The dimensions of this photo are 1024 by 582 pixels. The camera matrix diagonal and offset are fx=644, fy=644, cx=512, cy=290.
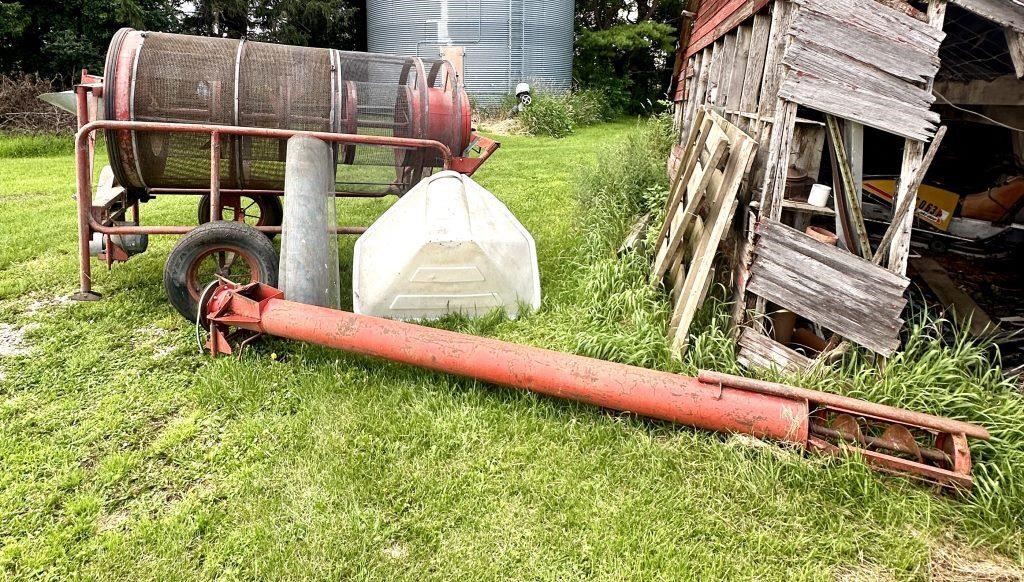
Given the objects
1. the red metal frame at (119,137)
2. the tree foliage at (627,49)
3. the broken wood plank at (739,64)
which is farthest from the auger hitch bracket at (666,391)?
the tree foliage at (627,49)

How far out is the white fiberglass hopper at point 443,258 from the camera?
14.5ft

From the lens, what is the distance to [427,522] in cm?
285

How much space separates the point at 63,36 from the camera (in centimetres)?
1622

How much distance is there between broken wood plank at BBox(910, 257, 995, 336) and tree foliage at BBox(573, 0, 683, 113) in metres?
19.5

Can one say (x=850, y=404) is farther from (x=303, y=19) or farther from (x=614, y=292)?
(x=303, y=19)

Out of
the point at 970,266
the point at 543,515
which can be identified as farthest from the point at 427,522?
the point at 970,266

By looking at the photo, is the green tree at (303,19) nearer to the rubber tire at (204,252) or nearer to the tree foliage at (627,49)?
the tree foliage at (627,49)

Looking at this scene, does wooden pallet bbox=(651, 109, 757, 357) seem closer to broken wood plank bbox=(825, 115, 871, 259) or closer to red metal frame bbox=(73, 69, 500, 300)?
broken wood plank bbox=(825, 115, 871, 259)

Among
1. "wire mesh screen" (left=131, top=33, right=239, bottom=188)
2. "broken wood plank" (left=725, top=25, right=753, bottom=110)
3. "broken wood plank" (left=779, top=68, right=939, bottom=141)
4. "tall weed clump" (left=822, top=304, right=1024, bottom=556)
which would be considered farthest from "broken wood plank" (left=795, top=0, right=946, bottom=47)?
"wire mesh screen" (left=131, top=33, right=239, bottom=188)

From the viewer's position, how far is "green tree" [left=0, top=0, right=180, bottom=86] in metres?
16.2

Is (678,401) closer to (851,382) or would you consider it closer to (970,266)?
(851,382)

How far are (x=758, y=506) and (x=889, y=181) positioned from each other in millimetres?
4656

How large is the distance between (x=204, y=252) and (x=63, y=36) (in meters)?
16.1

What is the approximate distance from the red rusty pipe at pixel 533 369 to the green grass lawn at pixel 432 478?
0.15 metres
